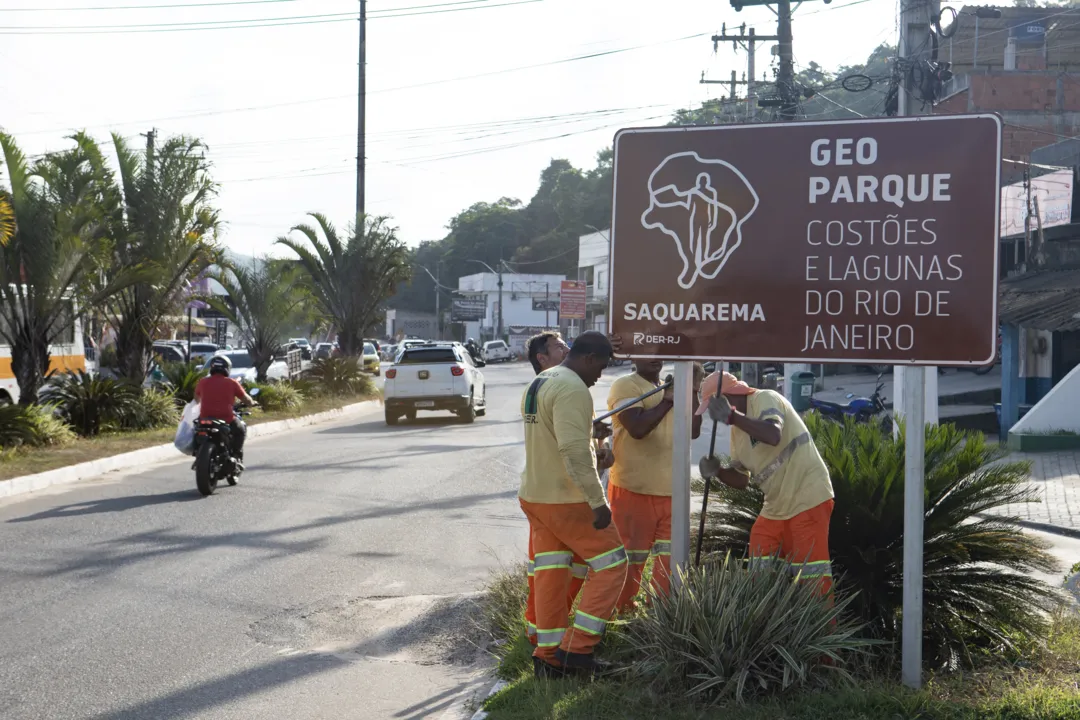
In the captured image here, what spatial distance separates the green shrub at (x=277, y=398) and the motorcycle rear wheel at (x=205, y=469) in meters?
11.9

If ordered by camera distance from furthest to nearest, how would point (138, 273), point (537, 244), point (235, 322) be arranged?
1. point (537, 244)
2. point (235, 322)
3. point (138, 273)

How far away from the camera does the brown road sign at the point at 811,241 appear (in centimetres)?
560

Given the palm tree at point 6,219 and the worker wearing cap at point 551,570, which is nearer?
the worker wearing cap at point 551,570

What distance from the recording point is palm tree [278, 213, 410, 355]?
3509 cm

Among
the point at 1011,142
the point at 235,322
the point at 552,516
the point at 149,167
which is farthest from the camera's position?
the point at 1011,142

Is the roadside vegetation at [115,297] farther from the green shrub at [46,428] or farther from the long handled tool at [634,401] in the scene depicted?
the long handled tool at [634,401]

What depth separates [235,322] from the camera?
31.5 meters

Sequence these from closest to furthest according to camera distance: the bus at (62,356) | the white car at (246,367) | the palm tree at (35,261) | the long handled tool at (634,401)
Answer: the long handled tool at (634,401) → the palm tree at (35,261) → the bus at (62,356) → the white car at (246,367)

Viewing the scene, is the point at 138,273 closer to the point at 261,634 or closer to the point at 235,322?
the point at 235,322

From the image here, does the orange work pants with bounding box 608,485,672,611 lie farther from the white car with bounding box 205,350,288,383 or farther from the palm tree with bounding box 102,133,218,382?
the white car with bounding box 205,350,288,383

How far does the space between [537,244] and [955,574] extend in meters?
101

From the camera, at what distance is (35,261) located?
18.3 meters

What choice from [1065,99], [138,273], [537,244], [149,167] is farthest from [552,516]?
[537,244]

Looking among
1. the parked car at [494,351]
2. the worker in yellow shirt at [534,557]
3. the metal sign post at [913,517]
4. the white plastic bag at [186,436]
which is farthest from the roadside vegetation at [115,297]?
the parked car at [494,351]
